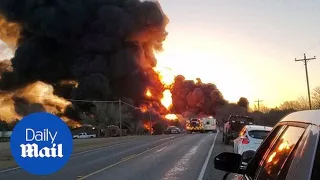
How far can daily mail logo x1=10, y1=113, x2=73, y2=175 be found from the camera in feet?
17.5

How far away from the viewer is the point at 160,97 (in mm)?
101812

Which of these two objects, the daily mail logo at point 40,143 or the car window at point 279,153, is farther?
the daily mail logo at point 40,143

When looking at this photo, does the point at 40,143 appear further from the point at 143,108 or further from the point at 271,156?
the point at 143,108

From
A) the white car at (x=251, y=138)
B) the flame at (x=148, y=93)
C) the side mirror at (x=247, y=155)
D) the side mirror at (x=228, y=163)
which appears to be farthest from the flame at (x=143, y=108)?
the side mirror at (x=228, y=163)

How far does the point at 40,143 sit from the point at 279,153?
312 centimetres

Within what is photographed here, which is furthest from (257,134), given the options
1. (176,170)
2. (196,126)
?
(196,126)

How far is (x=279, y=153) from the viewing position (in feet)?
10.8

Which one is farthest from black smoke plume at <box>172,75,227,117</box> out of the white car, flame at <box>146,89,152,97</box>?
the white car

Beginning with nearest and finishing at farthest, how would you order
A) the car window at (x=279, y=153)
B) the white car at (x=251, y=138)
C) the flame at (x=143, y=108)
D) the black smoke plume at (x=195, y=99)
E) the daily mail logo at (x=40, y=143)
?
the car window at (x=279, y=153), the daily mail logo at (x=40, y=143), the white car at (x=251, y=138), the flame at (x=143, y=108), the black smoke plume at (x=195, y=99)

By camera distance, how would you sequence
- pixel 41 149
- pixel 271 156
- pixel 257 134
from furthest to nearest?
pixel 257 134, pixel 41 149, pixel 271 156

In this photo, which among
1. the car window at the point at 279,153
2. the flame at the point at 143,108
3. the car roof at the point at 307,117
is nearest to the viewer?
the car roof at the point at 307,117

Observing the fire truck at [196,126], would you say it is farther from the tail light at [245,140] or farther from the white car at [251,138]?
the tail light at [245,140]

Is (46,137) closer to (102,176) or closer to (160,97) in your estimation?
(102,176)

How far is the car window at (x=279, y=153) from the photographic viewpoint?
9.80 ft
